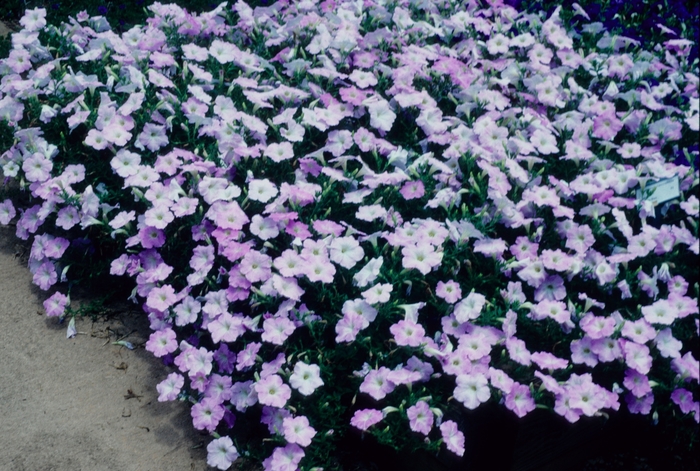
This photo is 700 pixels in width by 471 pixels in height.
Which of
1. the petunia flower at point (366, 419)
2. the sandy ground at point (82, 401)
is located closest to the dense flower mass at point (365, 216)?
the petunia flower at point (366, 419)

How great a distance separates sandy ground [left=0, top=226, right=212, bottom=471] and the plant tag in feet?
6.87

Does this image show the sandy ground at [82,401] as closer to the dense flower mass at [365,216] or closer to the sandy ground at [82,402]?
the sandy ground at [82,402]

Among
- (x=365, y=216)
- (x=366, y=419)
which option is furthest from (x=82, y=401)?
(x=365, y=216)

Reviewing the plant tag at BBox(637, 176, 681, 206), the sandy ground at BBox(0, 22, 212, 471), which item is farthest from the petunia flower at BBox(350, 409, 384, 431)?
the plant tag at BBox(637, 176, 681, 206)

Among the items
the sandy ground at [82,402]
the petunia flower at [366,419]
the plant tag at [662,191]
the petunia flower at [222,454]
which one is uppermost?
the plant tag at [662,191]

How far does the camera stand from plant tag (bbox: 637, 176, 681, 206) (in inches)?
122

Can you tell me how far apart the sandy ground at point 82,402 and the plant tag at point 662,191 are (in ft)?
6.87

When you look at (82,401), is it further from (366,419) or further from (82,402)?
(366,419)

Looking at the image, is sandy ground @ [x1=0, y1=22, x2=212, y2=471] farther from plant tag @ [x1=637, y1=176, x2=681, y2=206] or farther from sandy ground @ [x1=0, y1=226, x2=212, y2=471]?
plant tag @ [x1=637, y1=176, x2=681, y2=206]

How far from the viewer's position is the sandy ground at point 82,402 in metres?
2.76

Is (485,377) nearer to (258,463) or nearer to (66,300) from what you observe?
(258,463)

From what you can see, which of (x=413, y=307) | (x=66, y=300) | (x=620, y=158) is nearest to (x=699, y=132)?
(x=620, y=158)

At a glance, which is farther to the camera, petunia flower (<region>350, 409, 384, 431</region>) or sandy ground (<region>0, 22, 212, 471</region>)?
sandy ground (<region>0, 22, 212, 471</region>)

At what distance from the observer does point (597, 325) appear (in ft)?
8.93
